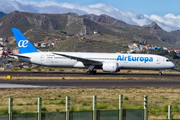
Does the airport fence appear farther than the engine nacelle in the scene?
No

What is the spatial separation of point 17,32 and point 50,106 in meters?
36.2

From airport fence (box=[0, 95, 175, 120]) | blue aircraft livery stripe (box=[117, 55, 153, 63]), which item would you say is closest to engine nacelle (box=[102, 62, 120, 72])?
blue aircraft livery stripe (box=[117, 55, 153, 63])

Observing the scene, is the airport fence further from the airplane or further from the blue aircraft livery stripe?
the blue aircraft livery stripe

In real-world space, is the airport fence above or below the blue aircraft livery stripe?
below

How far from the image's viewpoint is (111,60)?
4850 cm

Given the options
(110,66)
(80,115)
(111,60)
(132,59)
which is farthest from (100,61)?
(80,115)

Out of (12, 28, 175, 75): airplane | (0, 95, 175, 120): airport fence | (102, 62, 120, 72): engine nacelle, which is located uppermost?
(12, 28, 175, 75): airplane

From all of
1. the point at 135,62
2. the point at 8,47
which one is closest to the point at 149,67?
the point at 135,62

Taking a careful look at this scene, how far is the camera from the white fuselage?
47938mm

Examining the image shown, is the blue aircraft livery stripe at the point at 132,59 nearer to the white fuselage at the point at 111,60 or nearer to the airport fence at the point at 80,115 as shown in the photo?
the white fuselage at the point at 111,60

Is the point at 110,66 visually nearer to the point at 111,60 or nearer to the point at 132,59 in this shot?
the point at 111,60

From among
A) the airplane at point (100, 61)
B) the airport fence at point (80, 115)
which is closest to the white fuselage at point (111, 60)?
the airplane at point (100, 61)

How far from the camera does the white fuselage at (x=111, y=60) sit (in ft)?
157

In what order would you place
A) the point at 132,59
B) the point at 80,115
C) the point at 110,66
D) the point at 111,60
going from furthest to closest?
the point at 111,60 < the point at 132,59 < the point at 110,66 < the point at 80,115
